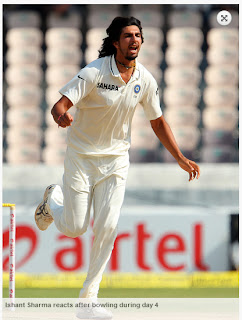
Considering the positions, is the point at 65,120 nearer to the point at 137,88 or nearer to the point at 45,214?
the point at 137,88

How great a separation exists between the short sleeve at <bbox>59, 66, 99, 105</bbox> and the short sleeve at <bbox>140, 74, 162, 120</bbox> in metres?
0.43

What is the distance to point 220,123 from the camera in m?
9.08

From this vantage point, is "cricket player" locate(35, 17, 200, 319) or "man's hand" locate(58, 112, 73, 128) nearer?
"man's hand" locate(58, 112, 73, 128)

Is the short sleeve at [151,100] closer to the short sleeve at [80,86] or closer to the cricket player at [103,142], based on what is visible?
the cricket player at [103,142]

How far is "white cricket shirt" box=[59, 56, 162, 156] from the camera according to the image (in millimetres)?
4723

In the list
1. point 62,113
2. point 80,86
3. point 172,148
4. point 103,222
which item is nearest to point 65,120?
point 62,113

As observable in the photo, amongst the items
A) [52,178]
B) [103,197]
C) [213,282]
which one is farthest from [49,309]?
[52,178]

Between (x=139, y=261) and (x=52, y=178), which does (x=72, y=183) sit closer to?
(x=139, y=261)

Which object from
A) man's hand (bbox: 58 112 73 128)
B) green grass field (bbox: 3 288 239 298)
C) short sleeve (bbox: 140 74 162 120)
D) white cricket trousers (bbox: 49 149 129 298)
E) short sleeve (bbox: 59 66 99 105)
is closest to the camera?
man's hand (bbox: 58 112 73 128)

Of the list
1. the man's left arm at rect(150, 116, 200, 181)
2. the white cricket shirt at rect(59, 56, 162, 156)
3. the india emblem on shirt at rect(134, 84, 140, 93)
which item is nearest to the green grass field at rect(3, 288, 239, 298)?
the man's left arm at rect(150, 116, 200, 181)

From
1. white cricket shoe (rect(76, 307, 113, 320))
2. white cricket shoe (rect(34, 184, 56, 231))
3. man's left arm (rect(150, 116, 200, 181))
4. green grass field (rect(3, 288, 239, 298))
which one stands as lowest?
green grass field (rect(3, 288, 239, 298))

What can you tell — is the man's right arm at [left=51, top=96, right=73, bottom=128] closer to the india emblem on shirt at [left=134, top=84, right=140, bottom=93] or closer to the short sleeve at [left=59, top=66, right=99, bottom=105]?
the short sleeve at [left=59, top=66, right=99, bottom=105]

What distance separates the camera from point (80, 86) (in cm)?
468

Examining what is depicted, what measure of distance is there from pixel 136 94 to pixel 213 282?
3075mm
